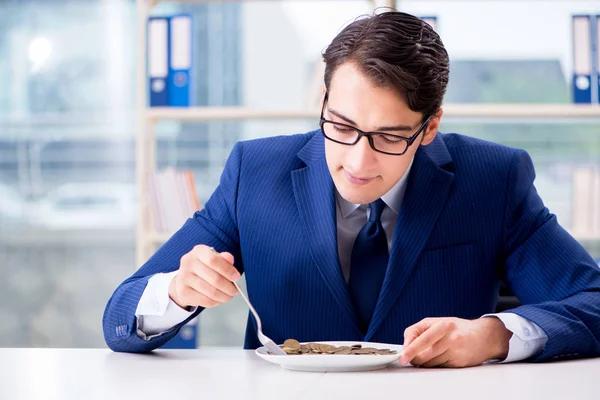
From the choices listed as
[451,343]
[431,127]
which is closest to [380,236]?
[431,127]

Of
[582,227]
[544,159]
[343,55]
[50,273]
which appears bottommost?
[50,273]

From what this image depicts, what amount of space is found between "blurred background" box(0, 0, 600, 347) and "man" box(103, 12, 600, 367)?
6.14 feet

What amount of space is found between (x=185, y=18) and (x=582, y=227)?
5.41 feet

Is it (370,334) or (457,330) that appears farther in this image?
(370,334)

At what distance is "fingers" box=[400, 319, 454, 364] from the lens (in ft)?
4.04

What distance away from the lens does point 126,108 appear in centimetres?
377

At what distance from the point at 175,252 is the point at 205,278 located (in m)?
0.32

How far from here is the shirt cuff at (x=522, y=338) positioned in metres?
1.34

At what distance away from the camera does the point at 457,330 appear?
1.30 meters

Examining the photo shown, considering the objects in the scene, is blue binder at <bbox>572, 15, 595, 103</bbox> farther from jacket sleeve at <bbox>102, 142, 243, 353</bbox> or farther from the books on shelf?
jacket sleeve at <bbox>102, 142, 243, 353</bbox>

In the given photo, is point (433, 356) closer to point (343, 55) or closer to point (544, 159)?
point (343, 55)

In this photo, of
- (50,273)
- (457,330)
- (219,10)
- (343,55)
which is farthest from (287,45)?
(457,330)

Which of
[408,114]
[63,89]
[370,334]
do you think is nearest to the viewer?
[408,114]

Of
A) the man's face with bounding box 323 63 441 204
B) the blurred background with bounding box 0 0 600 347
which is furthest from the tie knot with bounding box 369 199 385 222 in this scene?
the blurred background with bounding box 0 0 600 347
